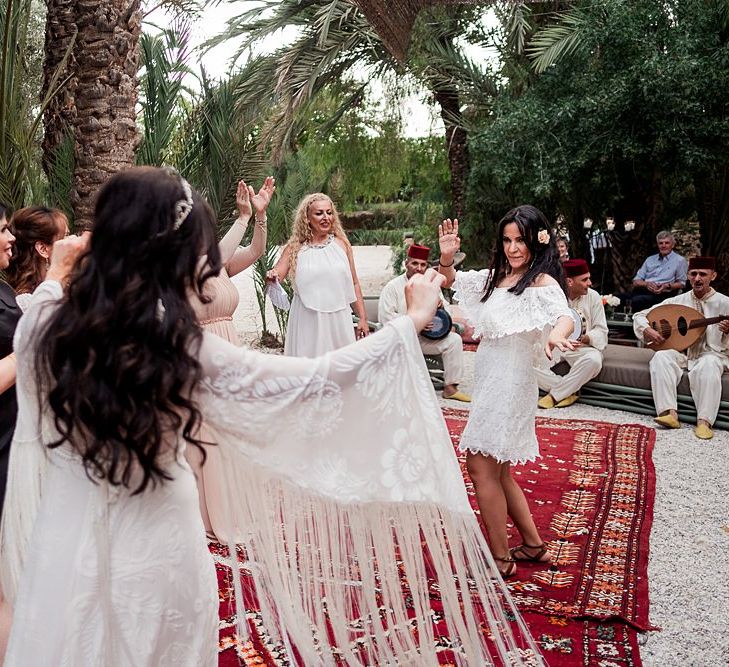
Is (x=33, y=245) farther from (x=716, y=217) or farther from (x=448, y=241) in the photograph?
(x=716, y=217)

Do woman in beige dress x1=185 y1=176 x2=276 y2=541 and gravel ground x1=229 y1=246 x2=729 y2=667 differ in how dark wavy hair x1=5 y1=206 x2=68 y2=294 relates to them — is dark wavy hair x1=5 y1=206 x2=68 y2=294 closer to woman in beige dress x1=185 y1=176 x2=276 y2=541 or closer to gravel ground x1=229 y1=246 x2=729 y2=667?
woman in beige dress x1=185 y1=176 x2=276 y2=541

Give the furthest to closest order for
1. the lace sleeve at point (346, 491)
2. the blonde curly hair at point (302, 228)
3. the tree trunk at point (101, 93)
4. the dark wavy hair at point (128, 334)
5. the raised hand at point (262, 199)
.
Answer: the blonde curly hair at point (302, 228), the tree trunk at point (101, 93), the raised hand at point (262, 199), the lace sleeve at point (346, 491), the dark wavy hair at point (128, 334)

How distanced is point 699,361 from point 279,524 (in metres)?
6.02

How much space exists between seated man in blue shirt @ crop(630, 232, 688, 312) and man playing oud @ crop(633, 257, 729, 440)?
261 cm

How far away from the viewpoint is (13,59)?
17.0 feet

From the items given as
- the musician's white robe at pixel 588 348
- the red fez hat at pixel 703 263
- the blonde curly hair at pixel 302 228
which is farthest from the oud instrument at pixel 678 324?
the blonde curly hair at pixel 302 228

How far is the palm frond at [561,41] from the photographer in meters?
10.9

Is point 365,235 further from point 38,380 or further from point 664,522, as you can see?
point 38,380

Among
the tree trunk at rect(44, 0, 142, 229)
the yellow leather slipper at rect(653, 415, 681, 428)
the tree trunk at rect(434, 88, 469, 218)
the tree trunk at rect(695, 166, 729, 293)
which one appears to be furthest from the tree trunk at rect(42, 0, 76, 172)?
the tree trunk at rect(434, 88, 469, 218)

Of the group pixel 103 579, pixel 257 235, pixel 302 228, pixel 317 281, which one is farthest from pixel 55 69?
pixel 103 579

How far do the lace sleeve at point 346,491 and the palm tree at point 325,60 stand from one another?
442 inches

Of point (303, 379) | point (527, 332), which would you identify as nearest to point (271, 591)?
point (303, 379)

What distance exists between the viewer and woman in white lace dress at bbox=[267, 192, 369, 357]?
260 inches

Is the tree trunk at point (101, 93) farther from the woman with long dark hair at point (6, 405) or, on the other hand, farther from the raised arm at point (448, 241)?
the woman with long dark hair at point (6, 405)
